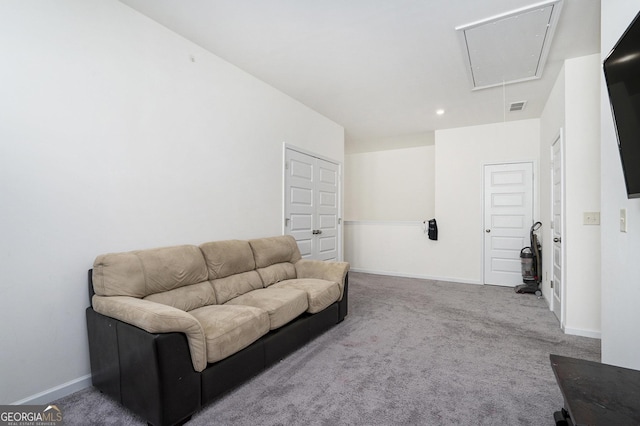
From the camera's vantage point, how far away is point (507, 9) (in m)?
2.28

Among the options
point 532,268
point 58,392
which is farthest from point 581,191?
point 58,392

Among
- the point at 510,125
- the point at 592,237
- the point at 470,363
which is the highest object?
the point at 510,125

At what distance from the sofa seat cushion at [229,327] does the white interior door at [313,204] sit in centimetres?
181

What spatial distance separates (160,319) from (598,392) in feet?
6.15

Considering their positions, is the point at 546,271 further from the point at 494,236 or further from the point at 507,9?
the point at 507,9

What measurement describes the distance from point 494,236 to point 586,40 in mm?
3137

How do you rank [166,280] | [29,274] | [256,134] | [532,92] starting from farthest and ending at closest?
[532,92]
[256,134]
[166,280]
[29,274]

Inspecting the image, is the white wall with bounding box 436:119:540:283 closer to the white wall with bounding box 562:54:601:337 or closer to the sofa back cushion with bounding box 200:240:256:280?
the white wall with bounding box 562:54:601:337

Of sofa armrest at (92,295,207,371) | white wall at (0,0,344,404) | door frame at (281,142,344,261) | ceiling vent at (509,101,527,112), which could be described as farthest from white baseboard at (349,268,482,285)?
sofa armrest at (92,295,207,371)

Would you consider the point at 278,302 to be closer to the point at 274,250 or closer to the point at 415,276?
the point at 274,250

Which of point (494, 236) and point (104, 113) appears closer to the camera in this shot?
point (104, 113)

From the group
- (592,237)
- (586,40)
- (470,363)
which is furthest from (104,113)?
(592,237)

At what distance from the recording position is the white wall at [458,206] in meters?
4.96

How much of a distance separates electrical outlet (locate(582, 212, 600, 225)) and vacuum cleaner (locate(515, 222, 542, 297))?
175 cm
